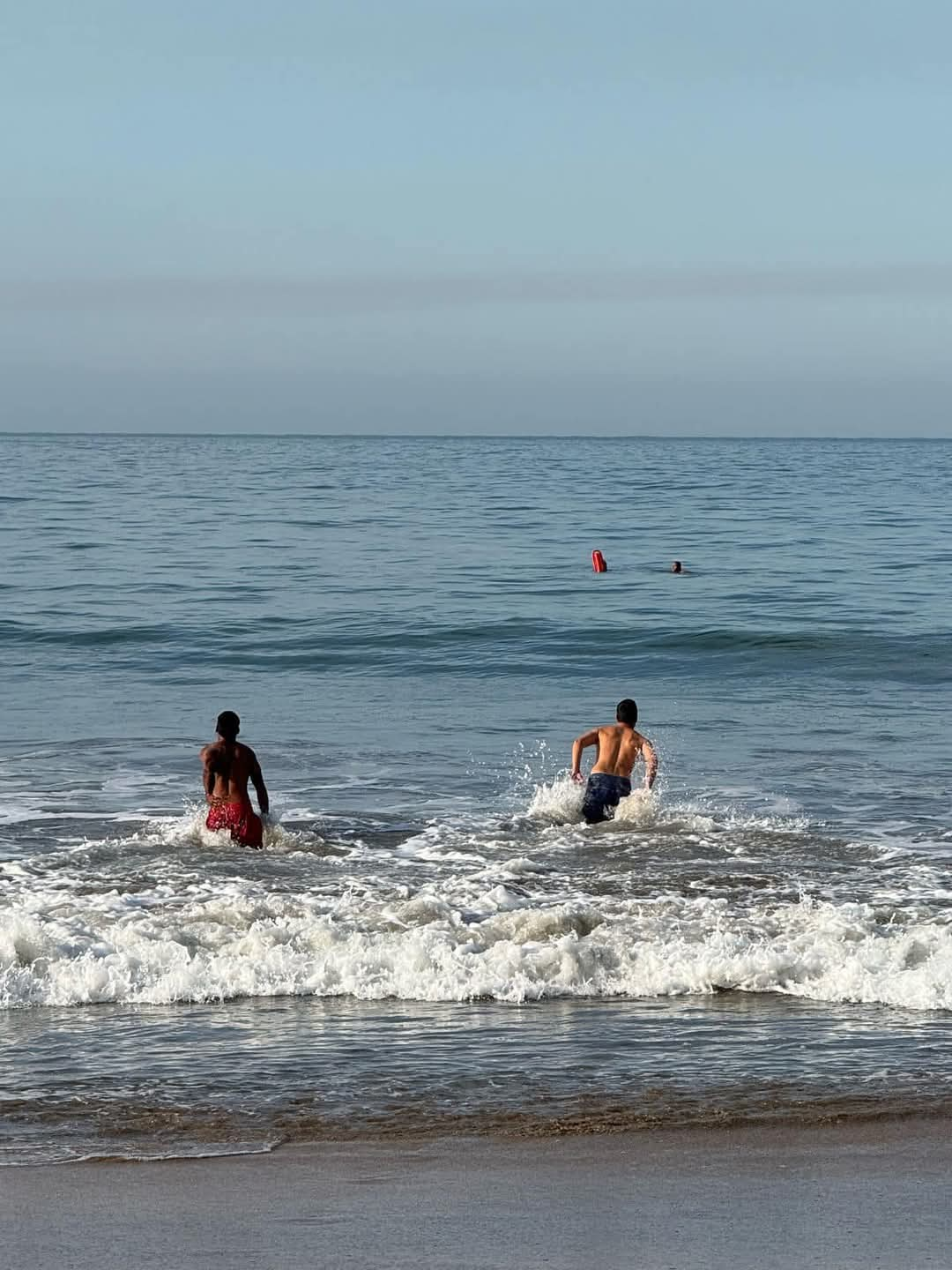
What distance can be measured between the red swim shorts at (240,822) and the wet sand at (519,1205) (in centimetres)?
629

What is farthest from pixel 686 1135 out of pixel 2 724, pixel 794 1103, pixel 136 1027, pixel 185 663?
pixel 185 663

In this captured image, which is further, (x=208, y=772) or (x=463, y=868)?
(x=208, y=772)

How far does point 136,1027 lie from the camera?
8039 millimetres

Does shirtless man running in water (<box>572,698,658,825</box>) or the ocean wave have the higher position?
shirtless man running in water (<box>572,698,658,825</box>)

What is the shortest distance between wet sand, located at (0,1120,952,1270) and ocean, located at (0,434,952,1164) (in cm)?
31

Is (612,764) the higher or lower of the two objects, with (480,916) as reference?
higher

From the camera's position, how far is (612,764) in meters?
13.9

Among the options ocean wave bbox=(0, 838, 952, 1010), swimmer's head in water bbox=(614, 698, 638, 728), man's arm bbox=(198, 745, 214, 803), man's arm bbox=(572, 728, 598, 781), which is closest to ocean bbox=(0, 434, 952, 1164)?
ocean wave bbox=(0, 838, 952, 1010)

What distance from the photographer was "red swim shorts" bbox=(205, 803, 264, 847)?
12477 millimetres

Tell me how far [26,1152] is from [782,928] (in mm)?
5427

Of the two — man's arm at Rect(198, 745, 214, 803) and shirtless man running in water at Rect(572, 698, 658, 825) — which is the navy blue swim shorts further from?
man's arm at Rect(198, 745, 214, 803)

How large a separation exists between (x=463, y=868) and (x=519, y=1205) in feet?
20.5

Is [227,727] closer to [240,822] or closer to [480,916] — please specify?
[240,822]

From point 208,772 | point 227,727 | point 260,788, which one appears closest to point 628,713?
point 260,788
